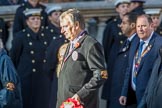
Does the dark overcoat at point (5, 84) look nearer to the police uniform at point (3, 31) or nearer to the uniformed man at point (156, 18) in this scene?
the uniformed man at point (156, 18)

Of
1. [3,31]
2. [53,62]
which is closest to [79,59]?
[53,62]

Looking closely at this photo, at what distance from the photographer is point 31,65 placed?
11.3 meters

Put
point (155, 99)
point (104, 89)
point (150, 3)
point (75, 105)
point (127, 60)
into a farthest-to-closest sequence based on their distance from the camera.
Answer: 1. point (150, 3)
2. point (104, 89)
3. point (127, 60)
4. point (155, 99)
5. point (75, 105)

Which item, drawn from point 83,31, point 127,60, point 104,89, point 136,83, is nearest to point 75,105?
point 83,31

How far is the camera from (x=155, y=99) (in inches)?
315

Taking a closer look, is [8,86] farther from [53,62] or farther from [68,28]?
[53,62]

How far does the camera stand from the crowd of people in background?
7.75m

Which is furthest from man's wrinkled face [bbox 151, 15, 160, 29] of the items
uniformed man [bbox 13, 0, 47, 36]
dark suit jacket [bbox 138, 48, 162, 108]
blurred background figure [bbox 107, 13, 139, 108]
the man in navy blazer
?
dark suit jacket [bbox 138, 48, 162, 108]

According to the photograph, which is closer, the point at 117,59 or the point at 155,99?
the point at 155,99

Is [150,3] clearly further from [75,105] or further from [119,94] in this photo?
[75,105]

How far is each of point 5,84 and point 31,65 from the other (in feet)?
9.35

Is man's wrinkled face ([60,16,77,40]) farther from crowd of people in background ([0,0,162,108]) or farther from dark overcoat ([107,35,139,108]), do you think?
dark overcoat ([107,35,139,108])

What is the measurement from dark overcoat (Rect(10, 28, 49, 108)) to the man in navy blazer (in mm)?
2237

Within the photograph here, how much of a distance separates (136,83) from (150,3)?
305cm
